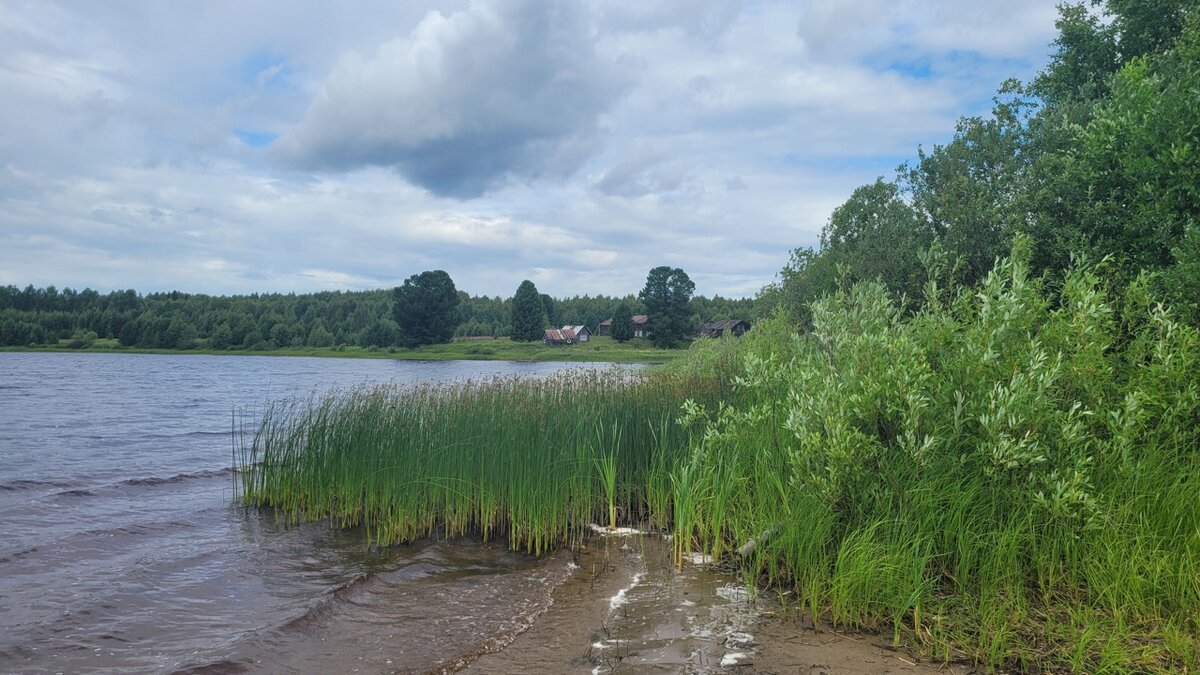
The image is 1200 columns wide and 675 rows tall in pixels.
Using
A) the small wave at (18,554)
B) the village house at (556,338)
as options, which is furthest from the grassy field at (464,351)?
the small wave at (18,554)

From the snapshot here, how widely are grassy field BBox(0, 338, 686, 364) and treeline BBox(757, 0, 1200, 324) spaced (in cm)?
6636

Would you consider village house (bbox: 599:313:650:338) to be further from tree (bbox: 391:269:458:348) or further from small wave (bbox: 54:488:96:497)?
small wave (bbox: 54:488:96:497)

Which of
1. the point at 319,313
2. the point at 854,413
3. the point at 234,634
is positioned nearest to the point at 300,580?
the point at 234,634

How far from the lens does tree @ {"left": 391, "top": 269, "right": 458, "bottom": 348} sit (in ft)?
328

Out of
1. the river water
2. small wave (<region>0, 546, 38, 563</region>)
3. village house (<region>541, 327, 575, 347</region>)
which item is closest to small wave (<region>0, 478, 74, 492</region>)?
the river water

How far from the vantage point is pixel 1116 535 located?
5.11m

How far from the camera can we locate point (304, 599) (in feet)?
25.5

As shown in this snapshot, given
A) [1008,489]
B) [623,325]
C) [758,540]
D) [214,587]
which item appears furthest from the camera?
[623,325]

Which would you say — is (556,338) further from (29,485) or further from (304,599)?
(304,599)

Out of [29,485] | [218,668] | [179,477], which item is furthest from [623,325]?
[218,668]

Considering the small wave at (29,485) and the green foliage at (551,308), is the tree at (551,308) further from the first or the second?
the small wave at (29,485)

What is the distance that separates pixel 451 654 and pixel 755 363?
14.2ft

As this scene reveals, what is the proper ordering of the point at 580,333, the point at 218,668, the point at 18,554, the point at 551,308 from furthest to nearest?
the point at 551,308
the point at 580,333
the point at 18,554
the point at 218,668

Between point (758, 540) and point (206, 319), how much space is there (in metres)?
106
